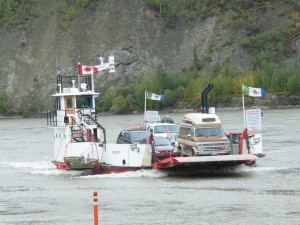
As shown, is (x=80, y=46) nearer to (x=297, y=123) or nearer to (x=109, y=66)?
(x=297, y=123)

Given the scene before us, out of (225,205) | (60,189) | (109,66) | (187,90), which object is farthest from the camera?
(187,90)

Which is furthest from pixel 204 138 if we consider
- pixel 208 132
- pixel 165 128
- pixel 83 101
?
pixel 165 128

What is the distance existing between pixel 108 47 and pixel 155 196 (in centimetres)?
11914

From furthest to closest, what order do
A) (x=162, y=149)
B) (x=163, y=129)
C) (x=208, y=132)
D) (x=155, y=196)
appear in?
(x=163, y=129) → (x=162, y=149) → (x=208, y=132) → (x=155, y=196)

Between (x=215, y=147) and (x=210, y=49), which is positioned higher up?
(x=210, y=49)

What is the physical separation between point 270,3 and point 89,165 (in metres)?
118

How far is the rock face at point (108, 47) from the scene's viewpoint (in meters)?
150

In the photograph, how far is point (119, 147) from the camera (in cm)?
4175

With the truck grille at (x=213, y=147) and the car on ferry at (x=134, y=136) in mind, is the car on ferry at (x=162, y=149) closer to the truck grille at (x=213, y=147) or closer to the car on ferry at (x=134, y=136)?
the car on ferry at (x=134, y=136)

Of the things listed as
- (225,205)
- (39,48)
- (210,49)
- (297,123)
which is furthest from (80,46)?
(225,205)

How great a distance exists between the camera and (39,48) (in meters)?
159

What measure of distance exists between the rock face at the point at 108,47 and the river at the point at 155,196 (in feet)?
325

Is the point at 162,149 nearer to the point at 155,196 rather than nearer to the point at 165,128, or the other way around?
the point at 155,196

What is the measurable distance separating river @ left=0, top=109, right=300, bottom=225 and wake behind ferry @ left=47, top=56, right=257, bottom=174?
591 millimetres
